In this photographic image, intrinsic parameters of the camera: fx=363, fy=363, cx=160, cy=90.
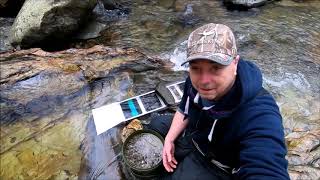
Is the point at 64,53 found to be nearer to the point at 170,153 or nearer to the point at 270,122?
the point at 170,153

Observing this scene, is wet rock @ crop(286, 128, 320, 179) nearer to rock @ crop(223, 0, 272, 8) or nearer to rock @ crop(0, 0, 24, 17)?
rock @ crop(223, 0, 272, 8)

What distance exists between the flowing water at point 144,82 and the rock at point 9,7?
1.81m

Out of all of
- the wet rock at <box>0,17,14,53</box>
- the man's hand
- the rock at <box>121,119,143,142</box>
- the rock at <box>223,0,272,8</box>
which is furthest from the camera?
the rock at <box>223,0,272,8</box>

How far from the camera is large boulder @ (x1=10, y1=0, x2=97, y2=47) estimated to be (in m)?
6.28

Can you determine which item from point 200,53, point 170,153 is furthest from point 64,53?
point 200,53

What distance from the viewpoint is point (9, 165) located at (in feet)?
11.3

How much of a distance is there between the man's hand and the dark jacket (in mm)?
534

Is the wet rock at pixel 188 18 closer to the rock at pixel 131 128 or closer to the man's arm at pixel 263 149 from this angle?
the rock at pixel 131 128

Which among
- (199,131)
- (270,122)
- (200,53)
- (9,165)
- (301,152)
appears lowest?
(301,152)

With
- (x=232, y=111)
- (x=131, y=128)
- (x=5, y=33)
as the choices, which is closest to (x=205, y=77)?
(x=232, y=111)

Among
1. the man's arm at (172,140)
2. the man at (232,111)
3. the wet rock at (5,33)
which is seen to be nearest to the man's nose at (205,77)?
the man at (232,111)

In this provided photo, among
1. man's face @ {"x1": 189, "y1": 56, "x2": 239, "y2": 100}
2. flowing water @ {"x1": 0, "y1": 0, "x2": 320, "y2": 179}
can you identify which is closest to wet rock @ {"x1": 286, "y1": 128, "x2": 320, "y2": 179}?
flowing water @ {"x1": 0, "y1": 0, "x2": 320, "y2": 179}

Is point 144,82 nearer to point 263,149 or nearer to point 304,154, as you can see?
point 304,154

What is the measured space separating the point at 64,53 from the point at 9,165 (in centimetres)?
231
